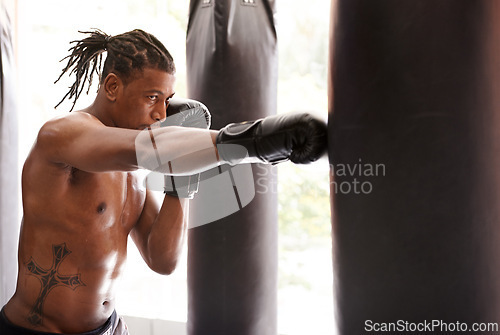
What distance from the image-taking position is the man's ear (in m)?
1.37

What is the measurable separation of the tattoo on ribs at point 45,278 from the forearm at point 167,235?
272mm

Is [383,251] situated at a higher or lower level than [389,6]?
lower

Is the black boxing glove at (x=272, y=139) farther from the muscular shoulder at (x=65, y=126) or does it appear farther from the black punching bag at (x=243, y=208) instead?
the black punching bag at (x=243, y=208)

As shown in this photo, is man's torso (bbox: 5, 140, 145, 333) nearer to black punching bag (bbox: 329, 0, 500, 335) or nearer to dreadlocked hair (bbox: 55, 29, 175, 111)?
dreadlocked hair (bbox: 55, 29, 175, 111)

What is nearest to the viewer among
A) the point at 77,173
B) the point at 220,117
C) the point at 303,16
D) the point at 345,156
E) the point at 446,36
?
the point at 446,36

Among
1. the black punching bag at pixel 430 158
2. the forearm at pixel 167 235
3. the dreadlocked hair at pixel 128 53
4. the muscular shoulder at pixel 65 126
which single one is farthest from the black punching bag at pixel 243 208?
the black punching bag at pixel 430 158

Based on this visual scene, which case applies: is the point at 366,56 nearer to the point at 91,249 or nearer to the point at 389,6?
the point at 389,6

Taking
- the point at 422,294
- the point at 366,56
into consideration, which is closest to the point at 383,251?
the point at 422,294

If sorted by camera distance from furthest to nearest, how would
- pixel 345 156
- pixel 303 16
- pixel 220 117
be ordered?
pixel 303 16
pixel 220 117
pixel 345 156

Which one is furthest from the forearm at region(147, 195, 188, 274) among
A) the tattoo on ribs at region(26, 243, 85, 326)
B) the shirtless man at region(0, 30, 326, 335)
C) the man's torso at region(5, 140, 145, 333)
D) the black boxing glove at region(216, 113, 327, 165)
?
the black boxing glove at region(216, 113, 327, 165)

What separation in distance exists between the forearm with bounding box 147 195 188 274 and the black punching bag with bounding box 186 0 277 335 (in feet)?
1.07

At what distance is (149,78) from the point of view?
1.33m

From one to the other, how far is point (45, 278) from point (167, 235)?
36cm

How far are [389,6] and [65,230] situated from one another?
3.14 ft
